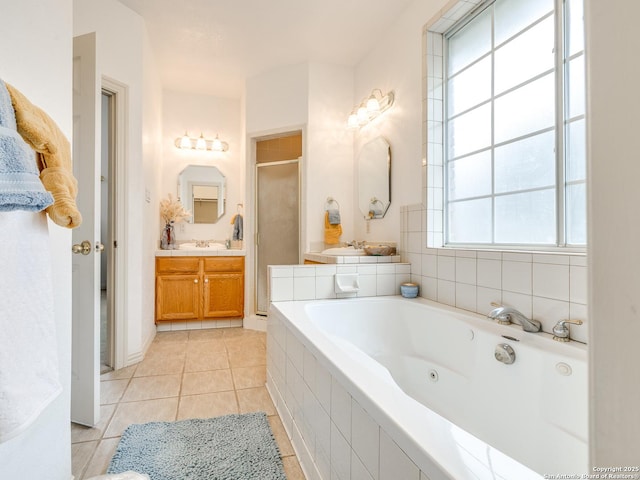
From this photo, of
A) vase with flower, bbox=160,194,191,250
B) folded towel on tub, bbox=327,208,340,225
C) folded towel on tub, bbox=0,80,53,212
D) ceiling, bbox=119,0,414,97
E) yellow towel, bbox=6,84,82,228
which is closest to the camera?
folded towel on tub, bbox=0,80,53,212

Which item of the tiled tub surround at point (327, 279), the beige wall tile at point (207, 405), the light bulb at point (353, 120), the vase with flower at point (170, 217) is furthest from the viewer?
the vase with flower at point (170, 217)

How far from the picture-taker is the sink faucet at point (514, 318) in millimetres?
1409

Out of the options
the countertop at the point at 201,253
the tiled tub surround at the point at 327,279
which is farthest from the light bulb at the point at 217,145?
the tiled tub surround at the point at 327,279

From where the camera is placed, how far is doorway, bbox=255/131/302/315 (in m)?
3.50

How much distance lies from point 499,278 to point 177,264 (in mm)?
2850

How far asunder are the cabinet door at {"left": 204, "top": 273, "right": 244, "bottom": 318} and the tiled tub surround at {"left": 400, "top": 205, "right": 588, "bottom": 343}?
6.23 feet

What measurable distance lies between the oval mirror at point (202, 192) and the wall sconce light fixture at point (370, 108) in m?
1.82

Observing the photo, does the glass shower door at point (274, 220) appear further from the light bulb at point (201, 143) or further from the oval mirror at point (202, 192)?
the light bulb at point (201, 143)

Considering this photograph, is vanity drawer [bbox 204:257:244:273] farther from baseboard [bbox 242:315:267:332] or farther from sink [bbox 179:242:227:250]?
baseboard [bbox 242:315:267:332]

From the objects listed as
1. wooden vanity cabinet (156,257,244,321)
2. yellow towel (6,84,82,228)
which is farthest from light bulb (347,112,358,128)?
yellow towel (6,84,82,228)

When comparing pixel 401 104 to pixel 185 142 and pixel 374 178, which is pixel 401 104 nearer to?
pixel 374 178

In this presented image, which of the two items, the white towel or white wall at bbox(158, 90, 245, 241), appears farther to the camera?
white wall at bbox(158, 90, 245, 241)

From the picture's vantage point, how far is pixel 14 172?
2.13ft

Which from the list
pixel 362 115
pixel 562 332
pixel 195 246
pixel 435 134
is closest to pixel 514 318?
pixel 562 332
